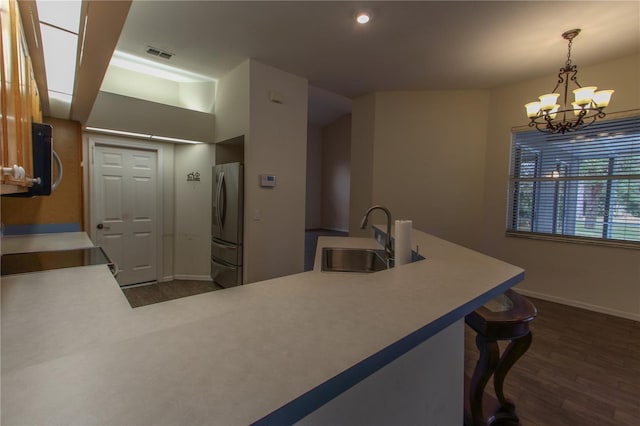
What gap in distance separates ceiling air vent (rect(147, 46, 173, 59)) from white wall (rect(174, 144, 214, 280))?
3.97 feet

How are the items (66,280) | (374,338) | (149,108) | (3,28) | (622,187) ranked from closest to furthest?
1. (374,338)
2. (3,28)
3. (66,280)
4. (622,187)
5. (149,108)

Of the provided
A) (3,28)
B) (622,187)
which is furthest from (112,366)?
(622,187)

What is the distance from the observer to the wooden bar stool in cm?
143

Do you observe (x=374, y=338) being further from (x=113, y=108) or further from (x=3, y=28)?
(x=113, y=108)

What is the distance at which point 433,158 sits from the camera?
4473 mm

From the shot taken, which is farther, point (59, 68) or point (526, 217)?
point (526, 217)

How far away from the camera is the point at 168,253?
4.34m

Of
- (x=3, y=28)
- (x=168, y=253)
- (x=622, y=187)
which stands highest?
(x=3, y=28)

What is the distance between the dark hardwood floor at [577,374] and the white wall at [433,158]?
178 cm

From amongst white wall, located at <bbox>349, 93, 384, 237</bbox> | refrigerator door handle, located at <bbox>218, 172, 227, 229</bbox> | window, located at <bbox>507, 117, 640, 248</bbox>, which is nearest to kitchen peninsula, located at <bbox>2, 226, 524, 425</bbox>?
refrigerator door handle, located at <bbox>218, 172, 227, 229</bbox>

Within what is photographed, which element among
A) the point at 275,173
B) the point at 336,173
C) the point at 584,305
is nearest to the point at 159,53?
the point at 275,173

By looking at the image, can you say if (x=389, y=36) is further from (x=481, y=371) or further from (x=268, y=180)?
(x=481, y=371)

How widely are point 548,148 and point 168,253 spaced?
5534 millimetres

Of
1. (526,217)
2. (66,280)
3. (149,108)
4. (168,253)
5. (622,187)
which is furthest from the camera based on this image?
(168,253)
